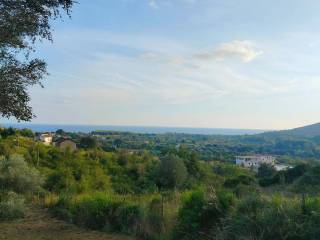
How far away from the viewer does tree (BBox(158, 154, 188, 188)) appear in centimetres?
4188

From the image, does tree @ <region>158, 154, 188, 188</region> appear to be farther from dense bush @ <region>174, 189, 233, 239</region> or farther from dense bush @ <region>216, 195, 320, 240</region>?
dense bush @ <region>216, 195, 320, 240</region>

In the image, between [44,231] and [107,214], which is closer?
[44,231]

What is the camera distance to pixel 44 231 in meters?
11.5

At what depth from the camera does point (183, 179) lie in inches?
1673

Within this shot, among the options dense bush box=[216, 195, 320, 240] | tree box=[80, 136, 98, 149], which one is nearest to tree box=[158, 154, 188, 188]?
tree box=[80, 136, 98, 149]

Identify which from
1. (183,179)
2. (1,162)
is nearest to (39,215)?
(1,162)

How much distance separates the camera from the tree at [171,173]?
41875 millimetres

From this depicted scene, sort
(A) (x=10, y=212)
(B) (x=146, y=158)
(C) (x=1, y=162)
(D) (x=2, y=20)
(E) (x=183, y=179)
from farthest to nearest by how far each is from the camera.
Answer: (B) (x=146, y=158) < (E) (x=183, y=179) < (C) (x=1, y=162) < (A) (x=10, y=212) < (D) (x=2, y=20)

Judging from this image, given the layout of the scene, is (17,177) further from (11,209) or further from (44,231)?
(44,231)

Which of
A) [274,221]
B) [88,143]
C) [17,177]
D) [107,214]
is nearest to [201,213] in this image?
[274,221]

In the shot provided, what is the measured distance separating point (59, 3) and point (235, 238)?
17.4 feet

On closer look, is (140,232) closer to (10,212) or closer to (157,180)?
(10,212)

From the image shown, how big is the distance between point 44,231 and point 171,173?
3149cm

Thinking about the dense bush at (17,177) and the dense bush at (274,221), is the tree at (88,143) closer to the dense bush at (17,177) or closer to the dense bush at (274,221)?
the dense bush at (17,177)
